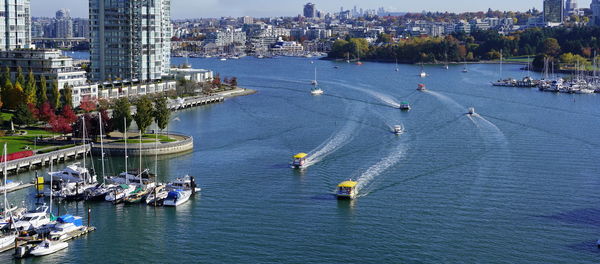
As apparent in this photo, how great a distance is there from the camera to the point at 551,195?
15.2 meters

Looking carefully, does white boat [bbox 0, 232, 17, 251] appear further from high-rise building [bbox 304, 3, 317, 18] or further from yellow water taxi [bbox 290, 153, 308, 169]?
high-rise building [bbox 304, 3, 317, 18]

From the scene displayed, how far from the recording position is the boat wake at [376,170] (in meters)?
15.6

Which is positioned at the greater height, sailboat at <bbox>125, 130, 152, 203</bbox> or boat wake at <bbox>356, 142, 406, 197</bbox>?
boat wake at <bbox>356, 142, 406, 197</bbox>

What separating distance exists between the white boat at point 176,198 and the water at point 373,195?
183 millimetres

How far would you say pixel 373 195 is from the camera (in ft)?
49.8

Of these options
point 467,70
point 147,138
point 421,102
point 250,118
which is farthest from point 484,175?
point 467,70

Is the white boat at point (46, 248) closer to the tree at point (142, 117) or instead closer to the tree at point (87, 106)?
the tree at point (142, 117)

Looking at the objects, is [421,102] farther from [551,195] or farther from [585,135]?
[551,195]

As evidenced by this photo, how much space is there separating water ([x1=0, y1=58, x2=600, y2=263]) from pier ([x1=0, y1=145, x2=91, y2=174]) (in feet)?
1.85

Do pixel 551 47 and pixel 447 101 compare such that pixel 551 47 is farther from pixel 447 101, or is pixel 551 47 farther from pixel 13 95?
pixel 13 95

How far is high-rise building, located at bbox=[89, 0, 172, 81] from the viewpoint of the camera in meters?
30.8

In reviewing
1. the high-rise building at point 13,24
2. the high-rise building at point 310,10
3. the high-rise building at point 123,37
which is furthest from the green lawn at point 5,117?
the high-rise building at point 310,10

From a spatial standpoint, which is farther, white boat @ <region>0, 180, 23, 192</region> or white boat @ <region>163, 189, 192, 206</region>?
white boat @ <region>0, 180, 23, 192</region>

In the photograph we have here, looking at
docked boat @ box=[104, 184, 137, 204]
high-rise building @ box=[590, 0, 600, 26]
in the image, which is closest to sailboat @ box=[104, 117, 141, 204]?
docked boat @ box=[104, 184, 137, 204]
